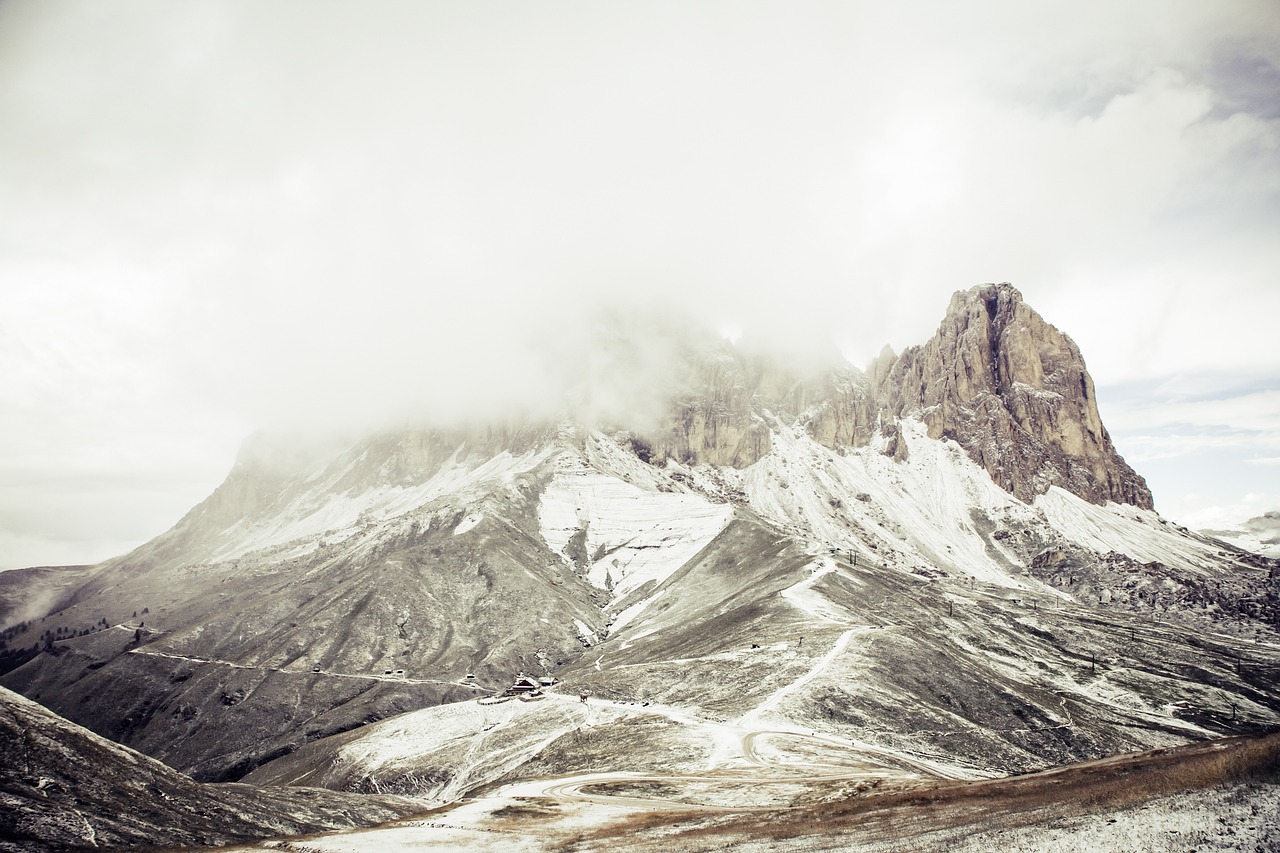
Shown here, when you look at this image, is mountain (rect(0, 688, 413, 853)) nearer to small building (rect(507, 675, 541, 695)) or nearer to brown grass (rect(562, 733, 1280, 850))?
brown grass (rect(562, 733, 1280, 850))

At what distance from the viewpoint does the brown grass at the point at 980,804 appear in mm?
31531

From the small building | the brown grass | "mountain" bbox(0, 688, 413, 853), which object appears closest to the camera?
"mountain" bbox(0, 688, 413, 853)

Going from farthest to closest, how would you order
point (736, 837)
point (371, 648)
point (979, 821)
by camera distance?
1. point (371, 648)
2. point (736, 837)
3. point (979, 821)

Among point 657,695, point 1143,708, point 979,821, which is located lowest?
point 1143,708

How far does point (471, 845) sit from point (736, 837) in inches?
620

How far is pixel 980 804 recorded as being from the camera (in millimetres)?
36031

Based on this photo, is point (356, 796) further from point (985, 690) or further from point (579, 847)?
point (985, 690)

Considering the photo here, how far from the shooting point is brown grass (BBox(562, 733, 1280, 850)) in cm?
3153

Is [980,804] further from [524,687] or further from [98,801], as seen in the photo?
[524,687]

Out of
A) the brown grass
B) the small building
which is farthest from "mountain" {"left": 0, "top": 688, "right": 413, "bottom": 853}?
the small building

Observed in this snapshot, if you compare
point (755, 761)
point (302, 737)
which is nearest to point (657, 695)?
point (755, 761)

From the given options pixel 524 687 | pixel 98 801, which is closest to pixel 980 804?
pixel 98 801

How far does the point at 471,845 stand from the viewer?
129 ft

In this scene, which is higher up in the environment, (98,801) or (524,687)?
(98,801)
